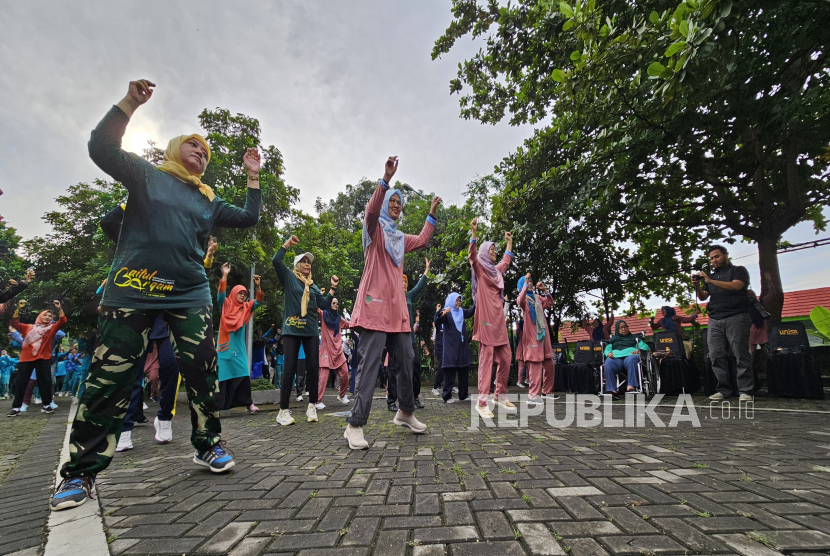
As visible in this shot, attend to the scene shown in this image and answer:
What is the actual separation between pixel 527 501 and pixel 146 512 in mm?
1754

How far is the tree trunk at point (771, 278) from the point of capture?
792cm

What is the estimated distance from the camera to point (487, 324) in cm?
562

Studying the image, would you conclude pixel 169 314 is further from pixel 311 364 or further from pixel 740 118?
pixel 740 118

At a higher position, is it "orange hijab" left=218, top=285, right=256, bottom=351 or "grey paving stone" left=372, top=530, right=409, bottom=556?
"orange hijab" left=218, top=285, right=256, bottom=351

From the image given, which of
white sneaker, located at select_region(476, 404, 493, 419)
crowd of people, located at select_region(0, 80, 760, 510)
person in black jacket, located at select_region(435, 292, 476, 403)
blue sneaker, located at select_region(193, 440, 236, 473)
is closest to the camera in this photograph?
crowd of people, located at select_region(0, 80, 760, 510)

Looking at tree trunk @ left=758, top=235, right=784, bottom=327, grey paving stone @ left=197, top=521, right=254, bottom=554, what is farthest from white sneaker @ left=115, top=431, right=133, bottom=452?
tree trunk @ left=758, top=235, right=784, bottom=327

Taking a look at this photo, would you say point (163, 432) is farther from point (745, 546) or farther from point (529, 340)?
point (529, 340)

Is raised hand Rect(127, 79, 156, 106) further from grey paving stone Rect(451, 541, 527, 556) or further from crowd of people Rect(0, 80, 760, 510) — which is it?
grey paving stone Rect(451, 541, 527, 556)

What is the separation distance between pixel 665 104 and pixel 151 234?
4.54 metres

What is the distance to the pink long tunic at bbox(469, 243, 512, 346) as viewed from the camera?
557 cm

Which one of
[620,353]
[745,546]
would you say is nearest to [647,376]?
[620,353]

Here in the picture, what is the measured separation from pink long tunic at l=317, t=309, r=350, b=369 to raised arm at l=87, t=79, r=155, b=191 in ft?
18.2

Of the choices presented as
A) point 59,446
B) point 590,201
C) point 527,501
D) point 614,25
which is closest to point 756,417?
point 590,201

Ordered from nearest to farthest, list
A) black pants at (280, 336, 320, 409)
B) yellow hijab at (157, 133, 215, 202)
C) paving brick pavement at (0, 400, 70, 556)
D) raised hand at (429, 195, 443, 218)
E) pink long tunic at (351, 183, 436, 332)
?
1. paving brick pavement at (0, 400, 70, 556)
2. yellow hijab at (157, 133, 215, 202)
3. pink long tunic at (351, 183, 436, 332)
4. raised hand at (429, 195, 443, 218)
5. black pants at (280, 336, 320, 409)
